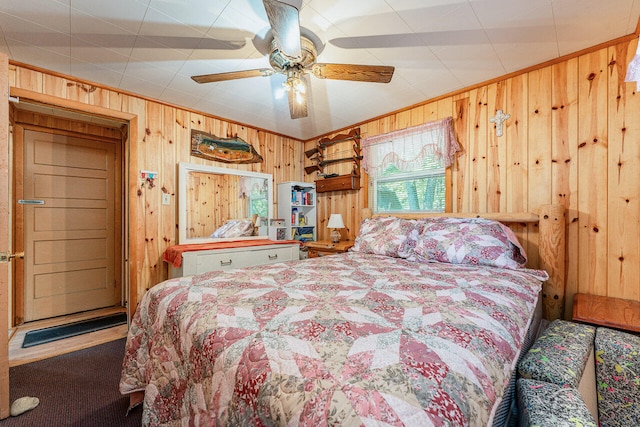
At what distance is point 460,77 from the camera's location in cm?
232

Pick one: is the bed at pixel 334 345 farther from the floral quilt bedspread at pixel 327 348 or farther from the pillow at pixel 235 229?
the pillow at pixel 235 229

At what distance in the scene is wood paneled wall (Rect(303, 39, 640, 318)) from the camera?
180cm

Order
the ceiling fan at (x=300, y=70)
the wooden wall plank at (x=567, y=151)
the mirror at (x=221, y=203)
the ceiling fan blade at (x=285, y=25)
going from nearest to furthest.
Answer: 1. the ceiling fan blade at (x=285, y=25)
2. the ceiling fan at (x=300, y=70)
3. the wooden wall plank at (x=567, y=151)
4. the mirror at (x=221, y=203)

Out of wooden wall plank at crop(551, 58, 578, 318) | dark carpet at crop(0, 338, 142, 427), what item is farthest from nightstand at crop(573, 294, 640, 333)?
dark carpet at crop(0, 338, 142, 427)

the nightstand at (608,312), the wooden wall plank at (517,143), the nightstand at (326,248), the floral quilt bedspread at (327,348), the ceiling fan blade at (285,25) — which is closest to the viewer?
the floral quilt bedspread at (327,348)

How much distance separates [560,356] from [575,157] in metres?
1.53

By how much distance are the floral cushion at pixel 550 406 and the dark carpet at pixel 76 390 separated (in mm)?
1860

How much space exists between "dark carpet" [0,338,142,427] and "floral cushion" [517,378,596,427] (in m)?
1.86

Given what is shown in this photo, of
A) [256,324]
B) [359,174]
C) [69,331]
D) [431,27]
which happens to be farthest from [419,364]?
[69,331]

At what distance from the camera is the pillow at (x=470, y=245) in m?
1.85

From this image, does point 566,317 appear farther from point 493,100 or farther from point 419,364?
point 419,364

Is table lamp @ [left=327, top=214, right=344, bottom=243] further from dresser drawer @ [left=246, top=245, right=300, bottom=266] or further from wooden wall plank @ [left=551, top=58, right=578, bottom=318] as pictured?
wooden wall plank @ [left=551, top=58, right=578, bottom=318]

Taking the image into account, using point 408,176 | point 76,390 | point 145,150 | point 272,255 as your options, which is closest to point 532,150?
point 408,176


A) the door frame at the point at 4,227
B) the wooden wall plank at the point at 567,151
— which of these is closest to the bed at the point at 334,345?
the wooden wall plank at the point at 567,151
